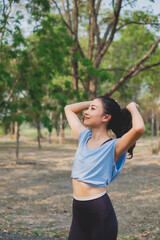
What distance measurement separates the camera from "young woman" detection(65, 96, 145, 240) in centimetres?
219

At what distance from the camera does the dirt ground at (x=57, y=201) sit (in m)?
5.68

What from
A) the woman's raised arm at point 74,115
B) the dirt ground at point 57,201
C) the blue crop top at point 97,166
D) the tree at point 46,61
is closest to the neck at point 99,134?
the blue crop top at point 97,166

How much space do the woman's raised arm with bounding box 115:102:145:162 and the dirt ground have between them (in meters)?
3.23

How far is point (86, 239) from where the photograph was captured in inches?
90.2

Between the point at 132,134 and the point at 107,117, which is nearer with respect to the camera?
the point at 132,134

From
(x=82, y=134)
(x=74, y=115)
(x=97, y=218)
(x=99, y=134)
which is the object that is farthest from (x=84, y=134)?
(x=97, y=218)

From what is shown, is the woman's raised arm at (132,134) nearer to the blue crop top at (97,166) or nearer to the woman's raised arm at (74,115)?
the blue crop top at (97,166)

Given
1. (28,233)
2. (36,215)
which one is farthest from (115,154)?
(36,215)

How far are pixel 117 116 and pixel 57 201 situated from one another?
244 inches

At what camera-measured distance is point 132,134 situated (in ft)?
7.07

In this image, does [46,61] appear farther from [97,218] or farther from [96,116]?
[97,218]

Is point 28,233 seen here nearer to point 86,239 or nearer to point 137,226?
point 137,226

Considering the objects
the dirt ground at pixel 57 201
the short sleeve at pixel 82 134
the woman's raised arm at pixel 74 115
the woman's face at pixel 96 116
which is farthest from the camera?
the dirt ground at pixel 57 201

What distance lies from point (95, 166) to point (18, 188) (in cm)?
798
